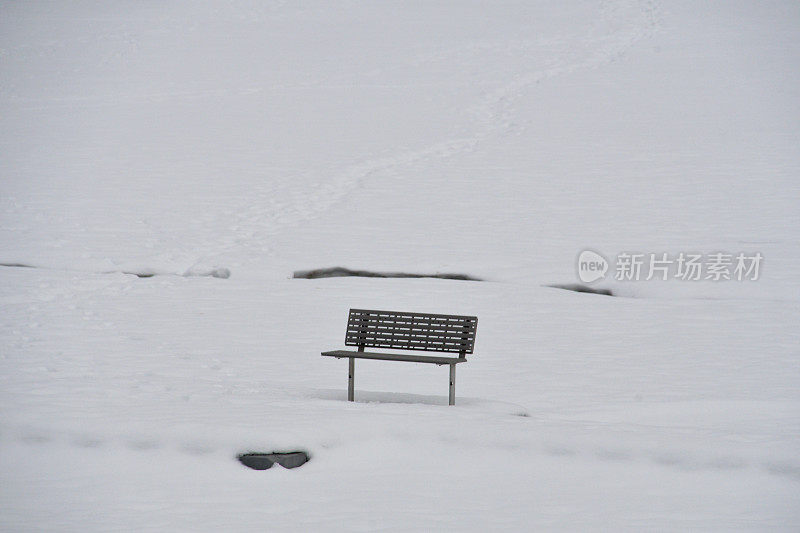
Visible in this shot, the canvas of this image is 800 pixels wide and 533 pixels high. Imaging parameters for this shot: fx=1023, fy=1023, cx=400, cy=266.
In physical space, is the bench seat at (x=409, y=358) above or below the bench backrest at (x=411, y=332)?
below

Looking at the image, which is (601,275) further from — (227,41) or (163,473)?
(227,41)

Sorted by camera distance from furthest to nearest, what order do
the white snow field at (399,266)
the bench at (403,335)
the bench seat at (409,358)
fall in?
1. the bench at (403,335)
2. the bench seat at (409,358)
3. the white snow field at (399,266)

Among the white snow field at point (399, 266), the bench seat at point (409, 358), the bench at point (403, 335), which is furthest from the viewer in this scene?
the bench at point (403, 335)

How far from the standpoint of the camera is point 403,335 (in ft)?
27.0

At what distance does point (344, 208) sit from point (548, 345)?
18.5 ft

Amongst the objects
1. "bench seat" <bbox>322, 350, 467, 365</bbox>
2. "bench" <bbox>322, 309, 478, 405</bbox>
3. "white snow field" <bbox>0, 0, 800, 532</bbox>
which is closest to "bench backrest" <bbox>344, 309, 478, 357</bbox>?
"bench" <bbox>322, 309, 478, 405</bbox>

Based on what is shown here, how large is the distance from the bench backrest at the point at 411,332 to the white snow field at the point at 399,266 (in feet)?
1.47

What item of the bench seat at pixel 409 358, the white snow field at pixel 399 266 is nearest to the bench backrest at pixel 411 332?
the bench seat at pixel 409 358

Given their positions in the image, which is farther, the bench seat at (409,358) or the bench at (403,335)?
the bench at (403,335)

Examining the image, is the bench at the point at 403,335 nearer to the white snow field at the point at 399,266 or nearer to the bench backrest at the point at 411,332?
the bench backrest at the point at 411,332

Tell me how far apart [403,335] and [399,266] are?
4077mm

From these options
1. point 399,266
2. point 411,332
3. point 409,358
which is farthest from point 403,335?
point 399,266

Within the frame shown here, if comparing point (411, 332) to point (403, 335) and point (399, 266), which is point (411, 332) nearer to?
point (403, 335)

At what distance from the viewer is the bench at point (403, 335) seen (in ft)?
26.1
